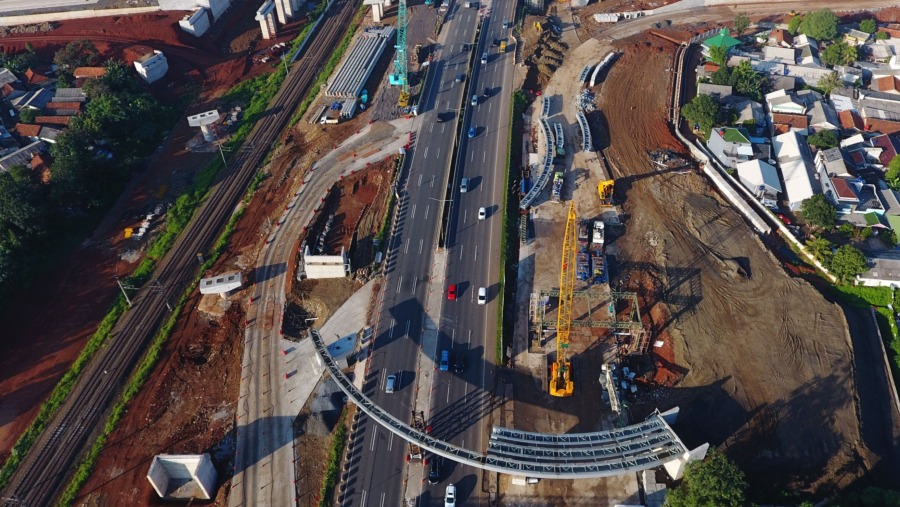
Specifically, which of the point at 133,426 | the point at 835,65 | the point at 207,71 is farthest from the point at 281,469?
the point at 835,65

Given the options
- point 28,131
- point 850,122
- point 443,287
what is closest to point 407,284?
point 443,287

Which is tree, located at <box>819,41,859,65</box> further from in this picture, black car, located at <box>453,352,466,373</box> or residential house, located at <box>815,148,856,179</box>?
black car, located at <box>453,352,466,373</box>

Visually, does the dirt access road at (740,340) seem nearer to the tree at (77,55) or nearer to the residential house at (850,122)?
the residential house at (850,122)

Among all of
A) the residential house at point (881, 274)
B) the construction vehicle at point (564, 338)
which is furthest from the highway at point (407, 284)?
the residential house at point (881, 274)

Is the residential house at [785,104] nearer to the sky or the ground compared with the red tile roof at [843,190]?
nearer to the sky

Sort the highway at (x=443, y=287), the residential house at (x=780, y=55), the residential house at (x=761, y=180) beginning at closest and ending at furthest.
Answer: the highway at (x=443, y=287) → the residential house at (x=761, y=180) → the residential house at (x=780, y=55)

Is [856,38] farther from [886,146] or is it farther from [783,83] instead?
[886,146]

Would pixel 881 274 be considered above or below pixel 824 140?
below
